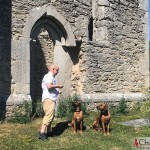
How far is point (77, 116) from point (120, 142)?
1129 mm

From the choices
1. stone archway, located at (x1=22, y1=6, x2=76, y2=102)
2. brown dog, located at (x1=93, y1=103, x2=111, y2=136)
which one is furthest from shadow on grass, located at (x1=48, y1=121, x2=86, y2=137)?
stone archway, located at (x1=22, y1=6, x2=76, y2=102)

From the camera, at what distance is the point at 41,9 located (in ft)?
34.1

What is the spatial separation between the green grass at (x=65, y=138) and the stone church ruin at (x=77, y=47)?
1351 mm

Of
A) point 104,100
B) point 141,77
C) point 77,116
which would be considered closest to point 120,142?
point 77,116

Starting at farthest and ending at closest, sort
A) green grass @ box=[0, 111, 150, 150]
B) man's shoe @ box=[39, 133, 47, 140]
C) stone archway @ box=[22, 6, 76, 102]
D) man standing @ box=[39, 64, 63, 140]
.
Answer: stone archway @ box=[22, 6, 76, 102]
man standing @ box=[39, 64, 63, 140]
man's shoe @ box=[39, 133, 47, 140]
green grass @ box=[0, 111, 150, 150]

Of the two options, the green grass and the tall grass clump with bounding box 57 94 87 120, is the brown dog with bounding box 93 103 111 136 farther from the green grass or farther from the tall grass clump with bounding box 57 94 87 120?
the tall grass clump with bounding box 57 94 87 120

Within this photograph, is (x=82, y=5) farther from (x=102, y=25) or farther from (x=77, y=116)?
(x=77, y=116)

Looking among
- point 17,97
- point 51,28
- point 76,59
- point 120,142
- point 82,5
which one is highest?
point 82,5

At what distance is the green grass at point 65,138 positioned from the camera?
22.5ft

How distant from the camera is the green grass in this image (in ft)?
22.5

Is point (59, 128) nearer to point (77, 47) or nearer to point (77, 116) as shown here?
point (77, 116)

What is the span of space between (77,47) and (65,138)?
4.64 m

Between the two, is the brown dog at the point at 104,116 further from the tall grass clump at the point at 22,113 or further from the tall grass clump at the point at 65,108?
the tall grass clump at the point at 22,113

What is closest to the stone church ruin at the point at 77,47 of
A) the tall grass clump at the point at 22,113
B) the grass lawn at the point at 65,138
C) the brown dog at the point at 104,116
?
the tall grass clump at the point at 22,113
